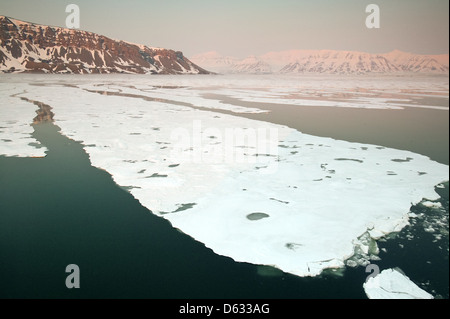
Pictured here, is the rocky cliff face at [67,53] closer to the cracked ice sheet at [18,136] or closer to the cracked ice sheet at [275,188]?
the cracked ice sheet at [18,136]

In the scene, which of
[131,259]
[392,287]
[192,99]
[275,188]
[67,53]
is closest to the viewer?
[392,287]

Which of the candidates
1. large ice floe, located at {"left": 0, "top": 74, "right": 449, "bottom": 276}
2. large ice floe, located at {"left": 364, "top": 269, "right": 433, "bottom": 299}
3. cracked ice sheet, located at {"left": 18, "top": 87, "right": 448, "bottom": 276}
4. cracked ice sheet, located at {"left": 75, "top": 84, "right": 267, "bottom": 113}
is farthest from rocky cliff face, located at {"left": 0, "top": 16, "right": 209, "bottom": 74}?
large ice floe, located at {"left": 364, "top": 269, "right": 433, "bottom": 299}

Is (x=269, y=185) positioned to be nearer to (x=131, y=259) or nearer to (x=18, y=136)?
(x=131, y=259)

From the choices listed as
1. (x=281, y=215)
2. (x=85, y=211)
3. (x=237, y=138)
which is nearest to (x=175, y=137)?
(x=237, y=138)

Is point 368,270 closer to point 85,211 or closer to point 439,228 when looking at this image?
point 439,228

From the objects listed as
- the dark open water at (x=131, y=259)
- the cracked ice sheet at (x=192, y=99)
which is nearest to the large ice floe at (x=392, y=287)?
the dark open water at (x=131, y=259)

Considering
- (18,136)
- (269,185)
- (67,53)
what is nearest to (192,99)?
(18,136)
